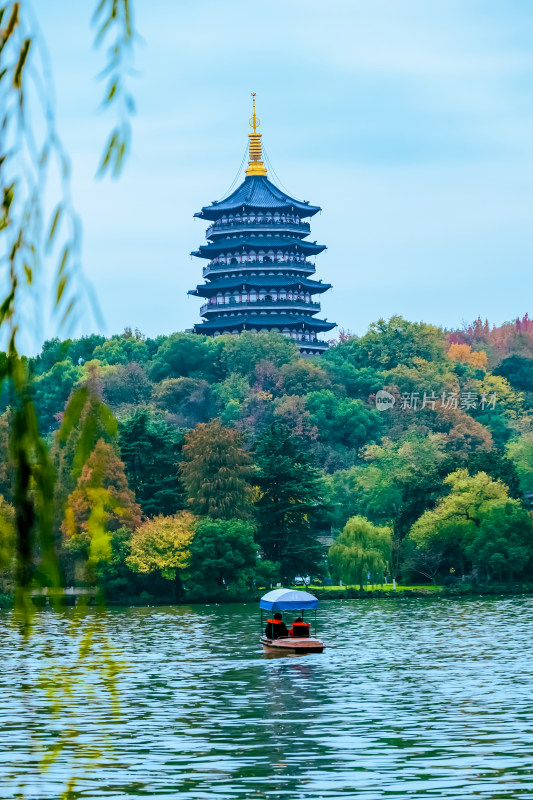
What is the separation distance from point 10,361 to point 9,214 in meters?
0.55

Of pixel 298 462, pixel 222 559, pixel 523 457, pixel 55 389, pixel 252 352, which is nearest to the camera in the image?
pixel 222 559

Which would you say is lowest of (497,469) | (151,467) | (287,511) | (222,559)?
(222,559)

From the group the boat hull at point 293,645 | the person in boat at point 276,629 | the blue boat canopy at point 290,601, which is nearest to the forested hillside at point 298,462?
the blue boat canopy at point 290,601

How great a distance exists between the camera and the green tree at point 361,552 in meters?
62.8

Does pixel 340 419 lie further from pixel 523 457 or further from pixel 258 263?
pixel 258 263

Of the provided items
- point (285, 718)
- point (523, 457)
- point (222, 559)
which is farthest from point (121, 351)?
point (285, 718)

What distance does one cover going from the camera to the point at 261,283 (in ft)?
304

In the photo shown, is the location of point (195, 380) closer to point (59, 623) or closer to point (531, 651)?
point (59, 623)

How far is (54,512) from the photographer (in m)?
5.26

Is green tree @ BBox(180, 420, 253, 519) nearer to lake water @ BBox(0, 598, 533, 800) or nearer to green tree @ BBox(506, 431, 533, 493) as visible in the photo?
lake water @ BBox(0, 598, 533, 800)

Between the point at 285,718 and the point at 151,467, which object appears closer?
the point at 285,718

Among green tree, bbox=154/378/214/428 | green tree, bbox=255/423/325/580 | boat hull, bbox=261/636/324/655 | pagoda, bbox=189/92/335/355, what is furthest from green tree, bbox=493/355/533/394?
boat hull, bbox=261/636/324/655

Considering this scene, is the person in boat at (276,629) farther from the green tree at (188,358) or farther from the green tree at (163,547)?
the green tree at (188,358)

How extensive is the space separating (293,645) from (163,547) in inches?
817
